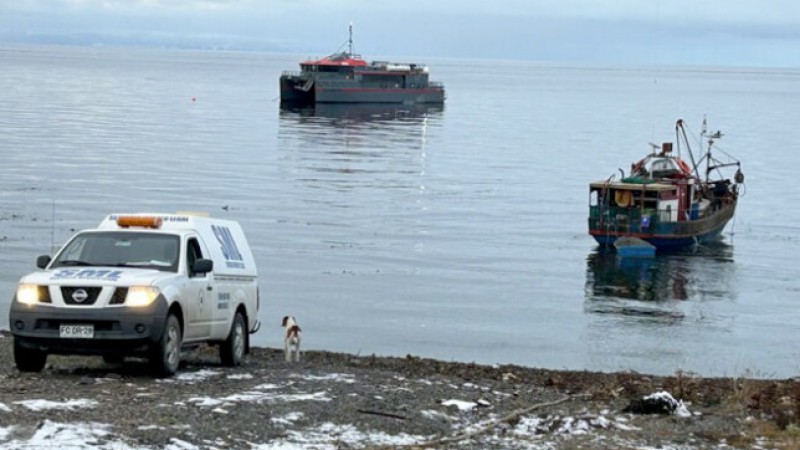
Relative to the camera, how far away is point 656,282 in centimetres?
4462

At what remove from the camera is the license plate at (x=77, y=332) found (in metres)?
14.2

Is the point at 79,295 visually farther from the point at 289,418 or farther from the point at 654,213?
the point at 654,213

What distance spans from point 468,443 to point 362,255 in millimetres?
32823

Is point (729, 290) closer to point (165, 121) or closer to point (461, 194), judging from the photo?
point (461, 194)

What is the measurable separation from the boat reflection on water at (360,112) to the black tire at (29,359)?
9911cm

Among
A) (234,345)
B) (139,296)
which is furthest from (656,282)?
(139,296)

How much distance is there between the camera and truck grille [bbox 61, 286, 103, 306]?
47.1ft

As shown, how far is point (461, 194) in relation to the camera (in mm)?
66375

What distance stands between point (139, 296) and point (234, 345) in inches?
111

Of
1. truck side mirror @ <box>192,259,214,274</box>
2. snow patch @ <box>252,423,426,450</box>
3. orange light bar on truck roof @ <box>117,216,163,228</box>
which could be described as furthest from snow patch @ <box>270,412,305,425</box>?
orange light bar on truck roof @ <box>117,216,163,228</box>

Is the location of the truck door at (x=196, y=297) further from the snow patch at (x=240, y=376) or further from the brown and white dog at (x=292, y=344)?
the brown and white dog at (x=292, y=344)

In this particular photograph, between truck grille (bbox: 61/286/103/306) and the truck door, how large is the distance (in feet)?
3.87

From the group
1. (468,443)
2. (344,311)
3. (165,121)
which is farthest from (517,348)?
(165,121)

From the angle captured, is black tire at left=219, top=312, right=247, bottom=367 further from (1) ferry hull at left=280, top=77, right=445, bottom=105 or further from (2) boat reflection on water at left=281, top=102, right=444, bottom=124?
(1) ferry hull at left=280, top=77, right=445, bottom=105
